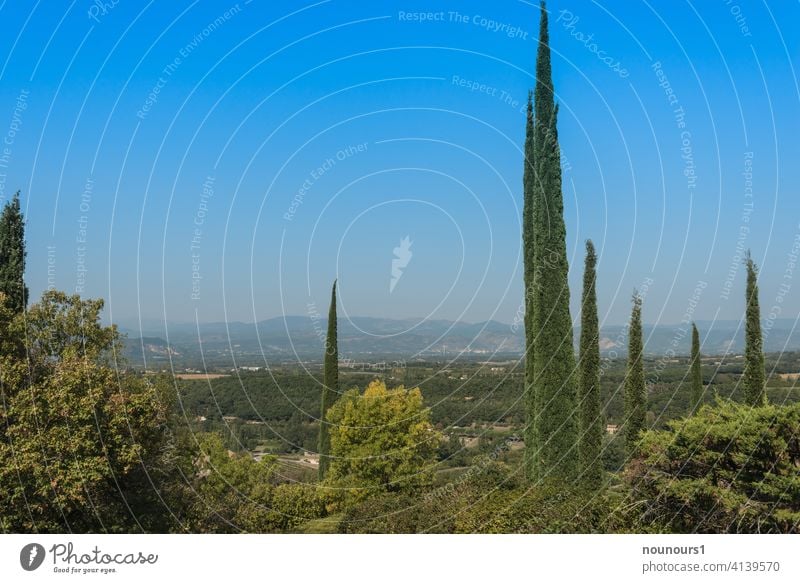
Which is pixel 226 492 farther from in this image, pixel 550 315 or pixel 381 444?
pixel 550 315

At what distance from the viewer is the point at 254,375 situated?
46094 mm

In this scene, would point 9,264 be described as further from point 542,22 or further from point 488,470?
point 542,22

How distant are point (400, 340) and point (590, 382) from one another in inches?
1148

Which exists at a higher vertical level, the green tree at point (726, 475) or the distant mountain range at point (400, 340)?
the distant mountain range at point (400, 340)

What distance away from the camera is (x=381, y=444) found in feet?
72.9

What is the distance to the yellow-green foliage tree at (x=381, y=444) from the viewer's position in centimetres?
2181

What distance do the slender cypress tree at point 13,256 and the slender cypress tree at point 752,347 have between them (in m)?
20.1

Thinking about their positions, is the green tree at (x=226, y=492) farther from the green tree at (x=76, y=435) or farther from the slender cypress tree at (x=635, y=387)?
the slender cypress tree at (x=635, y=387)

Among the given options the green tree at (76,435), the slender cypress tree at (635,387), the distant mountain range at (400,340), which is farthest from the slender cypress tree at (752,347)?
the green tree at (76,435)

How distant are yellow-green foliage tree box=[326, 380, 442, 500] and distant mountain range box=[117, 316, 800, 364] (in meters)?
2.27

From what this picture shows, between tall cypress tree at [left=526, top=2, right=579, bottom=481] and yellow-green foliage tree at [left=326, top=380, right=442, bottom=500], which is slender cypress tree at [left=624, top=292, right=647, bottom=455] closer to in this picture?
tall cypress tree at [left=526, top=2, right=579, bottom=481]
